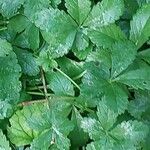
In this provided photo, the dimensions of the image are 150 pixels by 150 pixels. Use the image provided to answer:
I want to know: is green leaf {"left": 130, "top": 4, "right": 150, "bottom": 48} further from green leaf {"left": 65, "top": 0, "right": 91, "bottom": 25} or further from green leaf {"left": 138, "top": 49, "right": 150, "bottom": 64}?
green leaf {"left": 65, "top": 0, "right": 91, "bottom": 25}

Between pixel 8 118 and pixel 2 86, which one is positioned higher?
pixel 2 86

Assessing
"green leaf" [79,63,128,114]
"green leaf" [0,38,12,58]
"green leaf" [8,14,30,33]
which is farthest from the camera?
"green leaf" [8,14,30,33]

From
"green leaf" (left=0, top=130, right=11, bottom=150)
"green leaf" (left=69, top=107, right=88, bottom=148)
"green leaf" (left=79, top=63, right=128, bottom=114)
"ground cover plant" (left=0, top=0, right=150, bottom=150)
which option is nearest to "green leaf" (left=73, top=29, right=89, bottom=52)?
"ground cover plant" (left=0, top=0, right=150, bottom=150)

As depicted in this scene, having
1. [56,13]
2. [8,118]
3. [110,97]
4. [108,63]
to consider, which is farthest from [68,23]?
[8,118]

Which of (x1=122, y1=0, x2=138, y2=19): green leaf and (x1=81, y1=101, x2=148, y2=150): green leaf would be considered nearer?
(x1=81, y1=101, x2=148, y2=150): green leaf

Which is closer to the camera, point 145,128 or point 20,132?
point 145,128

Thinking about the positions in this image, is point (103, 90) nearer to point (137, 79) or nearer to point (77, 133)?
point (137, 79)

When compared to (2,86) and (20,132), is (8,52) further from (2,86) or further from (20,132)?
(20,132)

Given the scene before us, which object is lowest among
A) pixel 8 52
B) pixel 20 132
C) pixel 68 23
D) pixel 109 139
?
pixel 20 132
